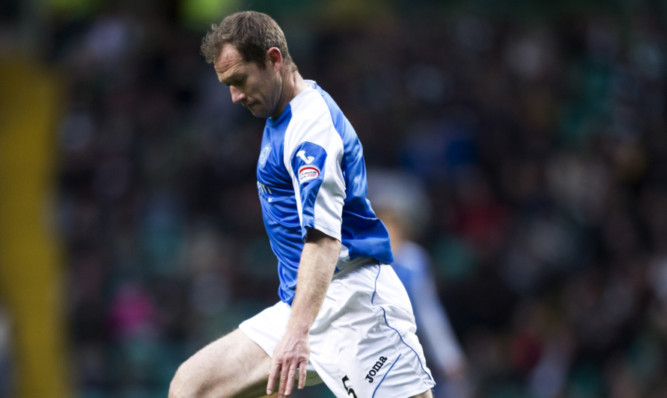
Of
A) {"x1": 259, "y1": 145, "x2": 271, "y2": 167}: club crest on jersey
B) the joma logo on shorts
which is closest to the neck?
{"x1": 259, "y1": 145, "x2": 271, "y2": 167}: club crest on jersey

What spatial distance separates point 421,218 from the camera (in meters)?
10.4

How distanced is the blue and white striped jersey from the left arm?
0.06m

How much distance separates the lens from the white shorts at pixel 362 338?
3754 mm

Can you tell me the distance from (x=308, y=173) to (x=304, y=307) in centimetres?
51

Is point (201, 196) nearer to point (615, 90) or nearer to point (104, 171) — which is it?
point (104, 171)

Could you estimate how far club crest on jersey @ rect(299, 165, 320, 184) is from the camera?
11.6 ft

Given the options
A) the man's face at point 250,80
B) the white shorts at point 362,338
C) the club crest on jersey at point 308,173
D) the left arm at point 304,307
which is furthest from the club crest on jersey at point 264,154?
the white shorts at point 362,338

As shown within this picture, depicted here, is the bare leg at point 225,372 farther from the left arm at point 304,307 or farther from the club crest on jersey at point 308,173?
the club crest on jersey at point 308,173

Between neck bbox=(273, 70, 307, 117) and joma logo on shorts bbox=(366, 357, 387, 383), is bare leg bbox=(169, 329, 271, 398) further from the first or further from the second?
neck bbox=(273, 70, 307, 117)

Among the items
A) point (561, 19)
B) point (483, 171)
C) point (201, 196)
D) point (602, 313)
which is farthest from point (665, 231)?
point (201, 196)

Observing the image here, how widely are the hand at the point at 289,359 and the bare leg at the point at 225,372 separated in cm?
46

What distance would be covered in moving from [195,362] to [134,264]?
23.6 feet

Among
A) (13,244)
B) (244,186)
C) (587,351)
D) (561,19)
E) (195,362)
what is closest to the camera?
(195,362)

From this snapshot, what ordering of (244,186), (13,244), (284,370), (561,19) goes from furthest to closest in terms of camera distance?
1. (561,19)
2. (13,244)
3. (244,186)
4. (284,370)
